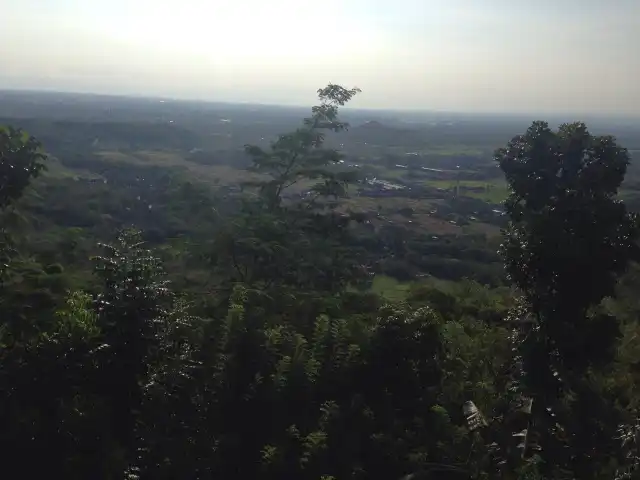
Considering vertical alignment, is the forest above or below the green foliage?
below

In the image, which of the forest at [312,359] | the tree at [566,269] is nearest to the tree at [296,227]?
the forest at [312,359]

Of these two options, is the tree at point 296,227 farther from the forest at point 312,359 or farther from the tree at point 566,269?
the tree at point 566,269

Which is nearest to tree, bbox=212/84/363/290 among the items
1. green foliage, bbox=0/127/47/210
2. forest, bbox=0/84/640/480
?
forest, bbox=0/84/640/480

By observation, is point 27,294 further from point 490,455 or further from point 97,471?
point 490,455

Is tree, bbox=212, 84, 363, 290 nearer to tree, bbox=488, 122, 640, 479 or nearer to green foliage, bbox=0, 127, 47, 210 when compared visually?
green foliage, bbox=0, 127, 47, 210

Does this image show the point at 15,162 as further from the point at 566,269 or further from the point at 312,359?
the point at 566,269

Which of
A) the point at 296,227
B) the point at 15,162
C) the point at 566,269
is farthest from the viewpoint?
the point at 296,227

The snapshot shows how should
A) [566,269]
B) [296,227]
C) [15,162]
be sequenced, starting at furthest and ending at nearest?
[296,227]
[15,162]
[566,269]

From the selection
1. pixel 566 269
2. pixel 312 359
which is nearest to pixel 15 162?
pixel 312 359
